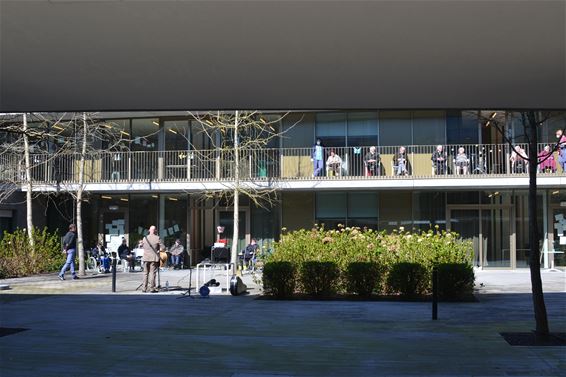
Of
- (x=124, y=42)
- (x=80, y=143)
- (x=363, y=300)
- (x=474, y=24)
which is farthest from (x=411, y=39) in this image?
(x=80, y=143)

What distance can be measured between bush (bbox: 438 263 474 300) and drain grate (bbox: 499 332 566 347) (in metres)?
4.53

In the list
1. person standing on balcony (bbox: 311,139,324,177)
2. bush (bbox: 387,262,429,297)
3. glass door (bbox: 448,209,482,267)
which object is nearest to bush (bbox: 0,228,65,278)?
person standing on balcony (bbox: 311,139,324,177)

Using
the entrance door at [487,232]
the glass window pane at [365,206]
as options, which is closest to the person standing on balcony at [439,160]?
the entrance door at [487,232]

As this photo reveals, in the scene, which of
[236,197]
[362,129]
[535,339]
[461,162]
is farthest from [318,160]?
[535,339]

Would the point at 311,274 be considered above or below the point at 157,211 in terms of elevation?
below

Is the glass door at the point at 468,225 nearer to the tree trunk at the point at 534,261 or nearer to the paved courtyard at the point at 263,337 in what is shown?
the paved courtyard at the point at 263,337

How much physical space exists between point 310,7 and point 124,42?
2.02 meters

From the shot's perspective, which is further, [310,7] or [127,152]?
[127,152]

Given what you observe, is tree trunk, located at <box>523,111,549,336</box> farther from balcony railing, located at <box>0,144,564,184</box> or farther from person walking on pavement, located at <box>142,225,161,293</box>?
balcony railing, located at <box>0,144,564,184</box>

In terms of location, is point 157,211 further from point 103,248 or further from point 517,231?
point 517,231

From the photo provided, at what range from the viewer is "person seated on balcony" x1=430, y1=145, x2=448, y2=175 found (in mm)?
24312

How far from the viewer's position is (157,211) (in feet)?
88.6

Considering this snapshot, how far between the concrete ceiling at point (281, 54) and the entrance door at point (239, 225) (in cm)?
1823

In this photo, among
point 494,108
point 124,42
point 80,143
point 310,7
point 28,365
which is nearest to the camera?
point 310,7
